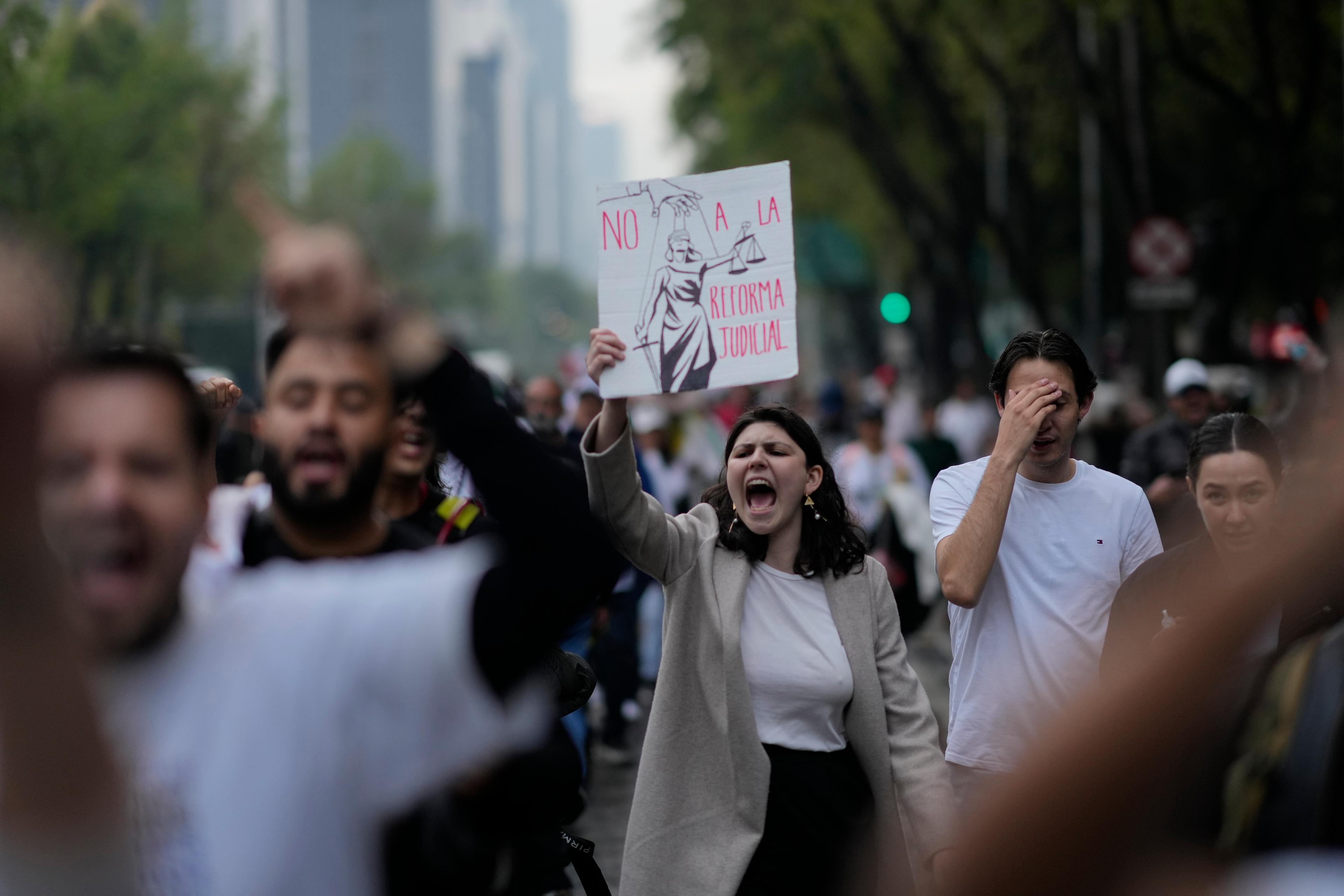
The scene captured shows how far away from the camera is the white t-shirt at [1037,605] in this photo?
13.3 ft

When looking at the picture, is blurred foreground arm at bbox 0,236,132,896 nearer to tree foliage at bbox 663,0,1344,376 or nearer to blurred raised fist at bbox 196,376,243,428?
blurred raised fist at bbox 196,376,243,428

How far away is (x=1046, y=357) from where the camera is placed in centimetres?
425

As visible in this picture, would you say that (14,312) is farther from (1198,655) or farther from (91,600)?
(1198,655)

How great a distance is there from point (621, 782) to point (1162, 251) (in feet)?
31.4

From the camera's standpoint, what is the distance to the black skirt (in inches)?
149

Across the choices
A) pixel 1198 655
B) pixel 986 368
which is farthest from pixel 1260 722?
pixel 986 368

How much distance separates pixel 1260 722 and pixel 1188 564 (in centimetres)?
232

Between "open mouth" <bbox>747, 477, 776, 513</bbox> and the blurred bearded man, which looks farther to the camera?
"open mouth" <bbox>747, 477, 776, 513</bbox>

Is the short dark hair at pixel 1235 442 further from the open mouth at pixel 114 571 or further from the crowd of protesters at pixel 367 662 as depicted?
the open mouth at pixel 114 571

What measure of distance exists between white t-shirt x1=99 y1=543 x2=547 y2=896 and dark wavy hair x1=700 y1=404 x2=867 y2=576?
2.18m

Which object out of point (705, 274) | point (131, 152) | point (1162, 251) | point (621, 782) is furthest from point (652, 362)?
point (131, 152)

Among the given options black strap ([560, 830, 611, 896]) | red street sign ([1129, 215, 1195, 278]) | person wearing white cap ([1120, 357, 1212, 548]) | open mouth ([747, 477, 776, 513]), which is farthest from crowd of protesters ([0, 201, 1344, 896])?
red street sign ([1129, 215, 1195, 278])

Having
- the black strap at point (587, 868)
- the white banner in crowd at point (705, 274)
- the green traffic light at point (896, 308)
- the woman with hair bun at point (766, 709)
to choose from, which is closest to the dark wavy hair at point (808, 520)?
the woman with hair bun at point (766, 709)

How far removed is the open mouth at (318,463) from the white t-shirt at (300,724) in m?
0.16
